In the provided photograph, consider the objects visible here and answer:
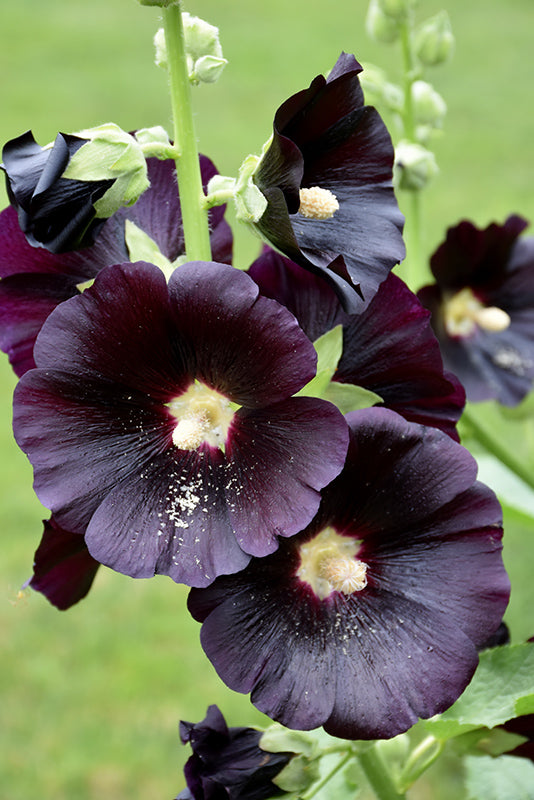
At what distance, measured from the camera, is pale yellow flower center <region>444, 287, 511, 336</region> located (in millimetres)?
1135

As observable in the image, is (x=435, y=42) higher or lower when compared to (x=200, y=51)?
higher

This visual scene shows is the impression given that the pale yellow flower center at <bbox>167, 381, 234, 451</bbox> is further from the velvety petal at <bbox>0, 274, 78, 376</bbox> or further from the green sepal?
the green sepal

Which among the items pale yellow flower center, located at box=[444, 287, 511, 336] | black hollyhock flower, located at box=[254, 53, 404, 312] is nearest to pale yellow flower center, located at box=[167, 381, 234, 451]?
black hollyhock flower, located at box=[254, 53, 404, 312]

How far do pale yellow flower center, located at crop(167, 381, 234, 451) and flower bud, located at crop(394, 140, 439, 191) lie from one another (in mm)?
481

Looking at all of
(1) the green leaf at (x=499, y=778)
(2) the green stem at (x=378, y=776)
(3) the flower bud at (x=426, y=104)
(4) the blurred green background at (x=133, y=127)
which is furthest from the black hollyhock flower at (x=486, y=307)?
(2) the green stem at (x=378, y=776)

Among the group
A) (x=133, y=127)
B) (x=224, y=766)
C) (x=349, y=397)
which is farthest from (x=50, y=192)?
(x=133, y=127)

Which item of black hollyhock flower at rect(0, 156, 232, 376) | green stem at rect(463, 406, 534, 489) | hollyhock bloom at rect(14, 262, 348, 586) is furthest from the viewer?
green stem at rect(463, 406, 534, 489)

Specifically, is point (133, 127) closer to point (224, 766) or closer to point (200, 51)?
point (200, 51)

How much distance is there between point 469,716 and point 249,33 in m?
6.03

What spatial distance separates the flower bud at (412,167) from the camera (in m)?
1.02

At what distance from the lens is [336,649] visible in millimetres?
603

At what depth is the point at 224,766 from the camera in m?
0.70

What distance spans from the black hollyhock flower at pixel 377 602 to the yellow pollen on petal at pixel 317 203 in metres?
0.13

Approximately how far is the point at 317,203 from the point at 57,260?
18cm
